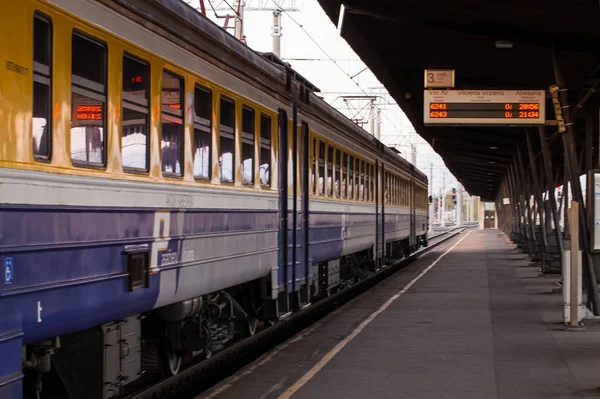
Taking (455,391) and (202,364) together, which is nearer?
(455,391)

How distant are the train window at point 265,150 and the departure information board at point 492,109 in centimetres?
578

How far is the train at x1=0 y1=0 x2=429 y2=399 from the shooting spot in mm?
5230

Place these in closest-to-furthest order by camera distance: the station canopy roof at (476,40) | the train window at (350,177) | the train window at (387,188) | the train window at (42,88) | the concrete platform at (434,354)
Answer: the train window at (42,88) → the concrete platform at (434,354) → the station canopy roof at (476,40) → the train window at (350,177) → the train window at (387,188)

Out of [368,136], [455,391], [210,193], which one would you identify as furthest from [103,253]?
[368,136]

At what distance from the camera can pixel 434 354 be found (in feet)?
34.0

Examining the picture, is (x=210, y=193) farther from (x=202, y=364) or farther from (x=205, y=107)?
(x=202, y=364)

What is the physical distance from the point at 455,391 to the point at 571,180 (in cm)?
733

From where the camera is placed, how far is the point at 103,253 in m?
6.16

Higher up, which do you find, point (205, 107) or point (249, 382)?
point (205, 107)

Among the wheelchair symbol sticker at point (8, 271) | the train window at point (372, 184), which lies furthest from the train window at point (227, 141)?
the train window at point (372, 184)

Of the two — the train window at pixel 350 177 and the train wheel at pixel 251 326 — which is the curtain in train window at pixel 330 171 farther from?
the train wheel at pixel 251 326

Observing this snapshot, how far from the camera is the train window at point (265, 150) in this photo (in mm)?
10508

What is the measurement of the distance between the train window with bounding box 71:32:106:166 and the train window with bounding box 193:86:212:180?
6.10 ft

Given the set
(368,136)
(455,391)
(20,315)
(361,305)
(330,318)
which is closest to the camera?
(20,315)
